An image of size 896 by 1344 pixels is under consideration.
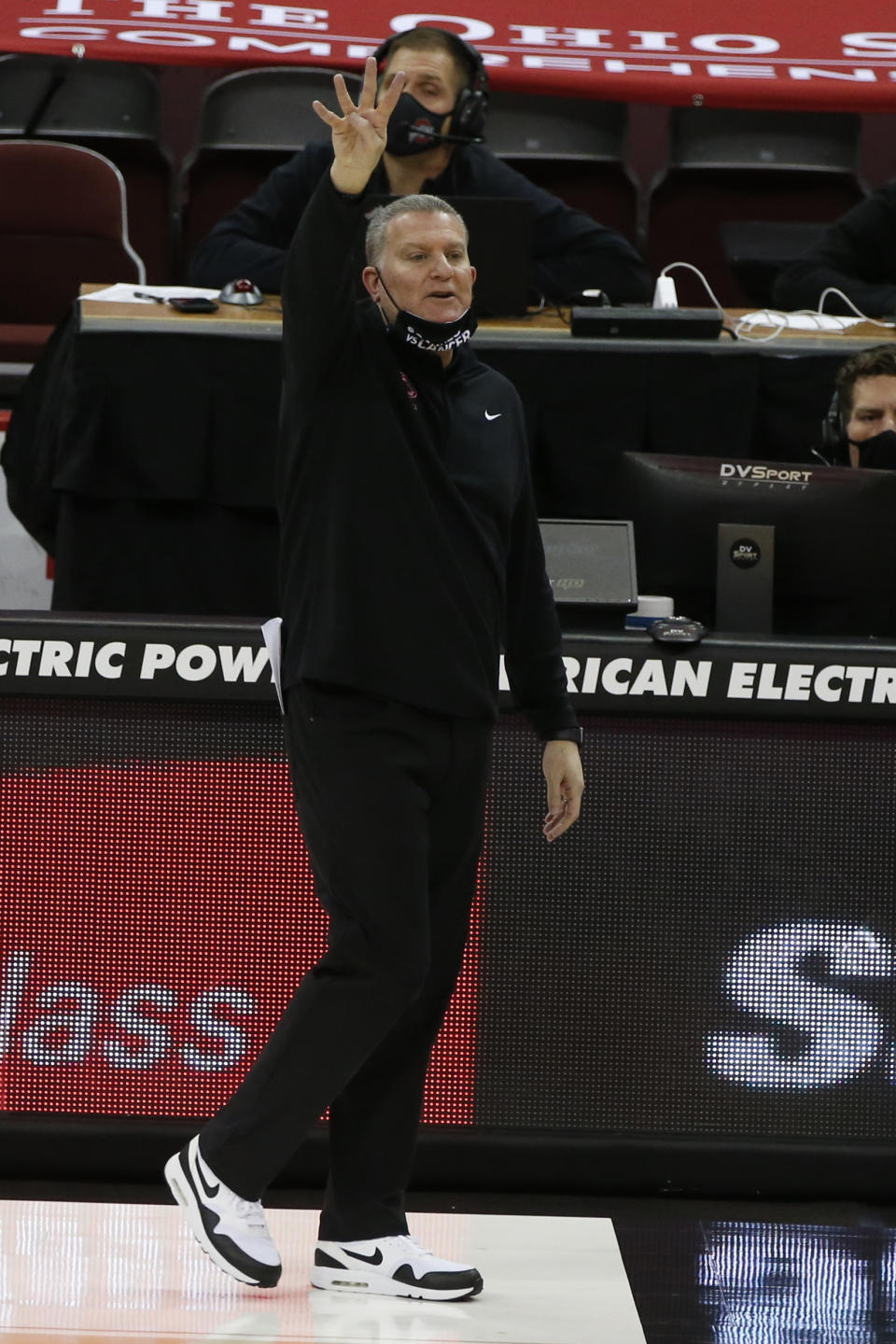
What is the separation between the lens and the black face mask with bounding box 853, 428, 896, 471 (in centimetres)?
386

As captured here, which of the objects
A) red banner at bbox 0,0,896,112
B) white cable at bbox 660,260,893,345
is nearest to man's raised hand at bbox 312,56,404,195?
white cable at bbox 660,260,893,345

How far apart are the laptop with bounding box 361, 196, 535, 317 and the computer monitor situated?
1.26 meters

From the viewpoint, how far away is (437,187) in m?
5.22

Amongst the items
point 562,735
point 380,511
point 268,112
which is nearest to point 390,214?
point 380,511

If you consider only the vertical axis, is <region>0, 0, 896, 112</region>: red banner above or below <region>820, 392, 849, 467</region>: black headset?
above

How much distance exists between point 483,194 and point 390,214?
10.1ft

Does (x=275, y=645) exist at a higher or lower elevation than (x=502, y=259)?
lower

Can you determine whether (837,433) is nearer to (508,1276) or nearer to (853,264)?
(853,264)

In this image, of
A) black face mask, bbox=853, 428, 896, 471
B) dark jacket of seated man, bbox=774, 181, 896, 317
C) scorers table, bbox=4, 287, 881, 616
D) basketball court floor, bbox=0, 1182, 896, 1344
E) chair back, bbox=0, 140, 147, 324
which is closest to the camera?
basketball court floor, bbox=0, 1182, 896, 1344

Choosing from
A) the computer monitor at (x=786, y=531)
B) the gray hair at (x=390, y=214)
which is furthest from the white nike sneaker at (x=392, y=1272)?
the computer monitor at (x=786, y=531)

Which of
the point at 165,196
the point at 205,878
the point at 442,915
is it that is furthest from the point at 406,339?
the point at 165,196

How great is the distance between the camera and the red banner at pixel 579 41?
5980mm

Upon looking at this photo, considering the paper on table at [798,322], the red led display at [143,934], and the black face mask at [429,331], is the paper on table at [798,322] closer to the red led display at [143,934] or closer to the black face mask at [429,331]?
the red led display at [143,934]

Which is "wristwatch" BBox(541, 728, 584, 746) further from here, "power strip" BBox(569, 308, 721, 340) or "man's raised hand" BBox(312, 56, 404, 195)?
"power strip" BBox(569, 308, 721, 340)
